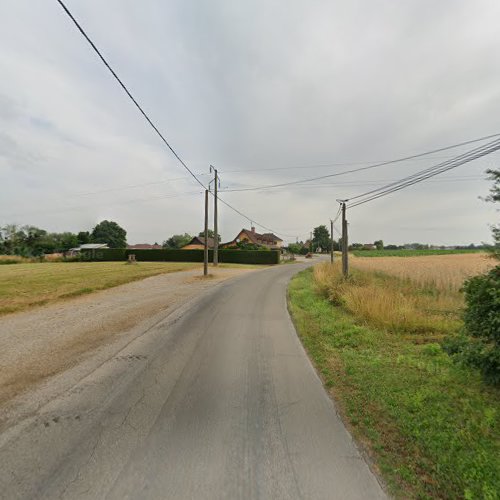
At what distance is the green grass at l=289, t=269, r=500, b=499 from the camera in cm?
211

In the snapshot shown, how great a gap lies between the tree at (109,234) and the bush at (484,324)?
99118 mm

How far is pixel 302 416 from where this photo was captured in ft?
10.0

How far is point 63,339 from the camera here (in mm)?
5902

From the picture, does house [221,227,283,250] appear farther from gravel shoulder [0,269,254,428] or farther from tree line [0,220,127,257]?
gravel shoulder [0,269,254,428]

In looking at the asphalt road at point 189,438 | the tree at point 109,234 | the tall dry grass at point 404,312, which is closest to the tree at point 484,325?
the asphalt road at point 189,438

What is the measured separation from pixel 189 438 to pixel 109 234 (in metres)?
100

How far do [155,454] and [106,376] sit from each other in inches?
85.9

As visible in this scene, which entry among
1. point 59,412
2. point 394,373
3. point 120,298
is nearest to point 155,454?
point 59,412

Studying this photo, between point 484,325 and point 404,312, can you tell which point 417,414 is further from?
point 404,312

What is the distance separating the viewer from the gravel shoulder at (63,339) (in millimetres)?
3758

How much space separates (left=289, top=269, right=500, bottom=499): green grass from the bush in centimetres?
43

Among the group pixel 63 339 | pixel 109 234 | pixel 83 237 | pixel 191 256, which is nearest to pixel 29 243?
pixel 83 237

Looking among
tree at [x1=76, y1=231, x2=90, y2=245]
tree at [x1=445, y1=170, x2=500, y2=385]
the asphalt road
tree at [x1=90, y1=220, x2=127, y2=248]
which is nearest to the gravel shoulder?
the asphalt road

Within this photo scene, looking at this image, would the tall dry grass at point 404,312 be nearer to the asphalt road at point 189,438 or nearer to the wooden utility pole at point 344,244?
the asphalt road at point 189,438
